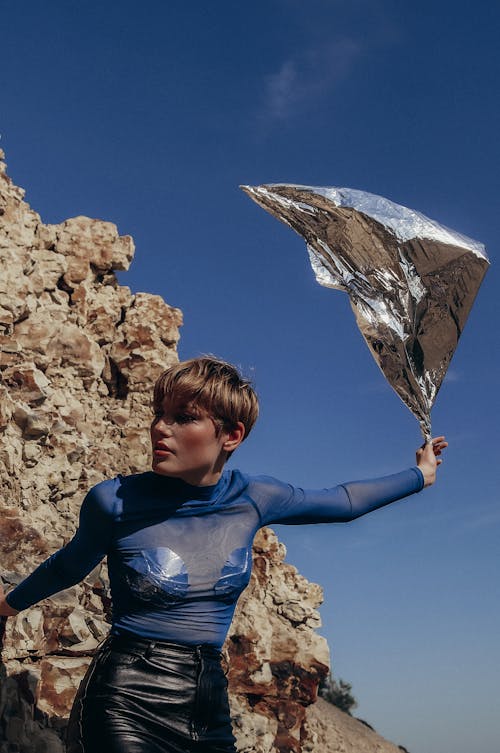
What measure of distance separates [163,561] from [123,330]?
6.34 m

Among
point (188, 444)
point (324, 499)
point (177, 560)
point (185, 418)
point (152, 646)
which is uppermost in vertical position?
point (185, 418)

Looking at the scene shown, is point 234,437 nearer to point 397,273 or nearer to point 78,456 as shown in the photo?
point 397,273

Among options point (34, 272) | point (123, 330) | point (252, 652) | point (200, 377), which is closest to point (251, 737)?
point (252, 652)

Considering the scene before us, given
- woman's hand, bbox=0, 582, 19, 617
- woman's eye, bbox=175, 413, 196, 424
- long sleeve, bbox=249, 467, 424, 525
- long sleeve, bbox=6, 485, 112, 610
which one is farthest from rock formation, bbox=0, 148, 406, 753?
woman's eye, bbox=175, 413, 196, 424

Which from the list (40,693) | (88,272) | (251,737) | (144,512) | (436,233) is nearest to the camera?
(144,512)

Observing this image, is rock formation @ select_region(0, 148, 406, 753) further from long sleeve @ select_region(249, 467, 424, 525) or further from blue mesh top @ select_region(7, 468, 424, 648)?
long sleeve @ select_region(249, 467, 424, 525)

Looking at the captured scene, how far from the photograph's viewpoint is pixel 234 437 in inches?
117

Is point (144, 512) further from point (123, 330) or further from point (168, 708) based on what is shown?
point (123, 330)

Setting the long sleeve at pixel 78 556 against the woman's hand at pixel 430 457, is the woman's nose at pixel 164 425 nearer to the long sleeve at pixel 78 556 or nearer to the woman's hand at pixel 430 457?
the long sleeve at pixel 78 556

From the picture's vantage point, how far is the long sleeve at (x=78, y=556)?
2.76 meters

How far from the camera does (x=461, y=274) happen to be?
3.56 metres

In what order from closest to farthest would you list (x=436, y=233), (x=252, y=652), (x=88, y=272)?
(x=436, y=233), (x=252, y=652), (x=88, y=272)

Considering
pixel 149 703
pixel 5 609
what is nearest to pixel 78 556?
pixel 5 609

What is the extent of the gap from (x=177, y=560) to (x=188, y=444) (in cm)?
41
